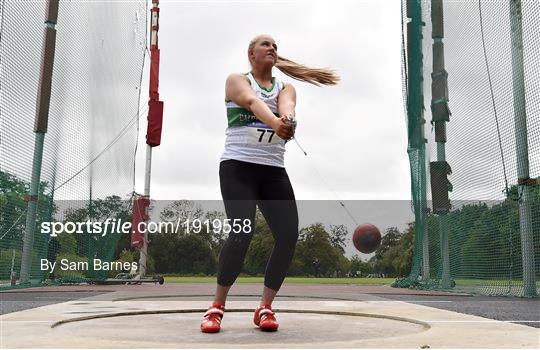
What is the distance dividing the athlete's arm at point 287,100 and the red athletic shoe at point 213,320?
3.44 feet

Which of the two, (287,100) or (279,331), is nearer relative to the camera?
(279,331)

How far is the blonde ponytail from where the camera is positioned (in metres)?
3.38

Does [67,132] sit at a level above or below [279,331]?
above

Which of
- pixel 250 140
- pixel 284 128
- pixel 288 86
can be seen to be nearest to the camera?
pixel 284 128

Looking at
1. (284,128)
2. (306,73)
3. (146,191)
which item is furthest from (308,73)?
(146,191)

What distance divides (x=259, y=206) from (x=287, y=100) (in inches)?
23.1

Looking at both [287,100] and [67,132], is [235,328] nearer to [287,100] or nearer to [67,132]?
[287,100]

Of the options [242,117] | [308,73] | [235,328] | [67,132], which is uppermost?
[67,132]

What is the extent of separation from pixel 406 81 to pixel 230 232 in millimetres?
7990

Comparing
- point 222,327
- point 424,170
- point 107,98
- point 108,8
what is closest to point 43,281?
point 107,98

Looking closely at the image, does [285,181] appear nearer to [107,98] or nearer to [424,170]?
[424,170]

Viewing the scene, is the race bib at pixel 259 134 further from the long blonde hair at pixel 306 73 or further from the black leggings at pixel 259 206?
the long blonde hair at pixel 306 73

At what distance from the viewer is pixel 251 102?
3.00 m

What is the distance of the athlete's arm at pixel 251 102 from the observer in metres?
2.76
